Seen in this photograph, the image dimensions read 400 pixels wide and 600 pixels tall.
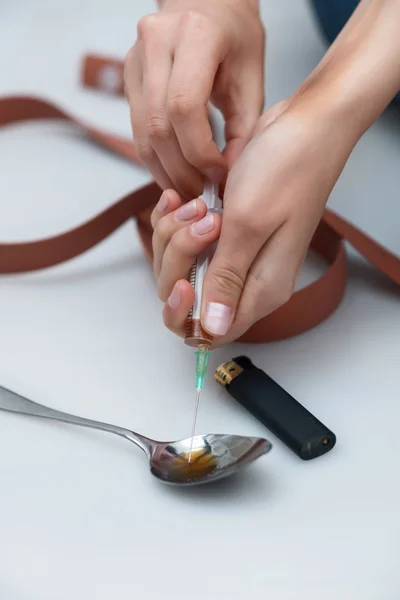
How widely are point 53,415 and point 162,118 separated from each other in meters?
0.26

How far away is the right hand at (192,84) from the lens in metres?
0.60

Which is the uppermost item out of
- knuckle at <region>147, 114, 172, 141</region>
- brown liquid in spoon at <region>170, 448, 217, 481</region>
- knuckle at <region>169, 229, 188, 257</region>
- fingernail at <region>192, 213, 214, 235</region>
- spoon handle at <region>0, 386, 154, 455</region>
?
knuckle at <region>147, 114, 172, 141</region>

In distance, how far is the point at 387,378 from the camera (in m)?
0.63

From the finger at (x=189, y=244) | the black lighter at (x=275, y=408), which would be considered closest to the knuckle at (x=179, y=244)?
the finger at (x=189, y=244)

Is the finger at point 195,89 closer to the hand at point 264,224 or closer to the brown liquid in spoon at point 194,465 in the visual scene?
the hand at point 264,224

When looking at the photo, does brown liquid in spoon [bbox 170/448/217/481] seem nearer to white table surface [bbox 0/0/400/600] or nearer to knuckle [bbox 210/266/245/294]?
white table surface [bbox 0/0/400/600]

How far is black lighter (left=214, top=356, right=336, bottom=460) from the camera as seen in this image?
553 mm

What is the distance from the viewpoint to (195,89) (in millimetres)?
598

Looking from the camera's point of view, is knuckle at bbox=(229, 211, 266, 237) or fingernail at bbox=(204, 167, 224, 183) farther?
fingernail at bbox=(204, 167, 224, 183)

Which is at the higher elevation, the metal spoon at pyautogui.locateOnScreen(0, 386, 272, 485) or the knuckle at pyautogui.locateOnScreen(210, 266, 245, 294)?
the knuckle at pyautogui.locateOnScreen(210, 266, 245, 294)

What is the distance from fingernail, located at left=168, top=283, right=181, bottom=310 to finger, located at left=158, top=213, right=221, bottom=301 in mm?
29

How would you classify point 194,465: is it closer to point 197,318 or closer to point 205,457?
point 205,457

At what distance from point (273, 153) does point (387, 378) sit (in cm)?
22

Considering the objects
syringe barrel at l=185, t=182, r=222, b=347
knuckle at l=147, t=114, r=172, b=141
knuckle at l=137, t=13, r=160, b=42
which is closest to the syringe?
syringe barrel at l=185, t=182, r=222, b=347
